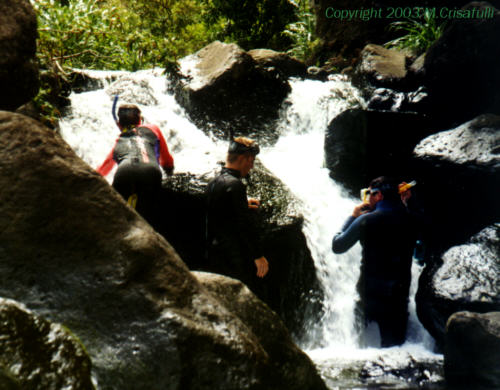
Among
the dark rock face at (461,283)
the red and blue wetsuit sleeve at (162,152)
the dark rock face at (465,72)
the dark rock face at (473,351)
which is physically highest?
the dark rock face at (465,72)

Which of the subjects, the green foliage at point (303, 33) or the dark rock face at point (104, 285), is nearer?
the dark rock face at point (104, 285)

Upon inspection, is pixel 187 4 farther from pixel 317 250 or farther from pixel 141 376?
pixel 141 376

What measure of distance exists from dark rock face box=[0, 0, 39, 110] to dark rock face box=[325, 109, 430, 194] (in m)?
5.59

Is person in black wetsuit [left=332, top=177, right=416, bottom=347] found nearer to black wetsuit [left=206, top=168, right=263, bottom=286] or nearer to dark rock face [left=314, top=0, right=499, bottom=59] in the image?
black wetsuit [left=206, top=168, right=263, bottom=286]

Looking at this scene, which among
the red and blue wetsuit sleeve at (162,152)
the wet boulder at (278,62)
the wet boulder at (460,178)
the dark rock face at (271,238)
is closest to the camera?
the red and blue wetsuit sleeve at (162,152)

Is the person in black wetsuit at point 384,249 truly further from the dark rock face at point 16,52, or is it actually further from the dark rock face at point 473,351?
the dark rock face at point 16,52

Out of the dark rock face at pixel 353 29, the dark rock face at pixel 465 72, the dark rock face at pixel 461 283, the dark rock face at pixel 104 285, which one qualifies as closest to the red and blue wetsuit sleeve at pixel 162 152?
the dark rock face at pixel 104 285

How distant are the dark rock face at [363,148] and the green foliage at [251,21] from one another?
38.3ft

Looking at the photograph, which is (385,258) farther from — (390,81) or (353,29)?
(353,29)

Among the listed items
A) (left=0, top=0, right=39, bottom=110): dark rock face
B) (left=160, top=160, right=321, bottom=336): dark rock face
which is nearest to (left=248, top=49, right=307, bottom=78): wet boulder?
(left=160, top=160, right=321, bottom=336): dark rock face

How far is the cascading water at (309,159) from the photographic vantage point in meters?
5.40

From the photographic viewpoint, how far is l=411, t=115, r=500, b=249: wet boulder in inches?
258

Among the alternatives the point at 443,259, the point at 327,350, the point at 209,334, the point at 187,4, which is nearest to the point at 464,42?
the point at 443,259

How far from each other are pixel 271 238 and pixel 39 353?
13.2 ft
